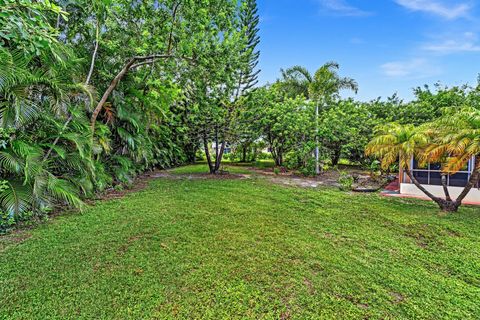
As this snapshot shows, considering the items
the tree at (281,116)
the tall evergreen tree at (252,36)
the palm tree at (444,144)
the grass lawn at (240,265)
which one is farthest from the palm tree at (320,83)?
the grass lawn at (240,265)

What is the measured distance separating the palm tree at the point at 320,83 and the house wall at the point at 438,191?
4.29 metres

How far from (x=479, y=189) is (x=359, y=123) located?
6740 millimetres

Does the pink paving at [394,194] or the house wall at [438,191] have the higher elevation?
the house wall at [438,191]

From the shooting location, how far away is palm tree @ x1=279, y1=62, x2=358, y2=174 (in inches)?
491

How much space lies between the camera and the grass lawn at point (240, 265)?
2.40 meters

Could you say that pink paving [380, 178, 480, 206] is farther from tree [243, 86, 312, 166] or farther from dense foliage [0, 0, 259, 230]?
dense foliage [0, 0, 259, 230]

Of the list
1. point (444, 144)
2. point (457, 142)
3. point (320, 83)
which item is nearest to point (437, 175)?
point (444, 144)

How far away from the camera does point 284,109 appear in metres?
11.7

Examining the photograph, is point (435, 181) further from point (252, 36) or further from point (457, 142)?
point (252, 36)

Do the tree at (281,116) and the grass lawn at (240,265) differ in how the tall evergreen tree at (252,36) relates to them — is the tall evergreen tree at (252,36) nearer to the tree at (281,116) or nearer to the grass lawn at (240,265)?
the tree at (281,116)

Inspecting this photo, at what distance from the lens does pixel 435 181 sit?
8102 millimetres

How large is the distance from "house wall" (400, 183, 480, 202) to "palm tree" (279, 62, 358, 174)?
4.29 meters

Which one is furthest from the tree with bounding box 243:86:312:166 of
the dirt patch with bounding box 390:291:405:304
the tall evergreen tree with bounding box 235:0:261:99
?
the dirt patch with bounding box 390:291:405:304

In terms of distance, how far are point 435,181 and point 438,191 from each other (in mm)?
409
